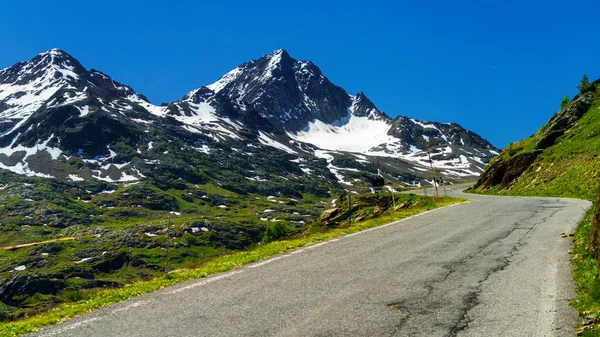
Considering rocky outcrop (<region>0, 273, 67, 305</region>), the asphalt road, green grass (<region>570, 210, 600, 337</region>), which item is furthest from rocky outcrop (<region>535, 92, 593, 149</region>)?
rocky outcrop (<region>0, 273, 67, 305</region>)

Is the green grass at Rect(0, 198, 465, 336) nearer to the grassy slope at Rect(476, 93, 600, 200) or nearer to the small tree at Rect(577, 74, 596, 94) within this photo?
the grassy slope at Rect(476, 93, 600, 200)

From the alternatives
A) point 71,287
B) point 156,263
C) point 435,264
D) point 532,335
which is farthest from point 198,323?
point 156,263

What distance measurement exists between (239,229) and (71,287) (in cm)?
7092

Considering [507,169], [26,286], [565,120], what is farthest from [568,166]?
[26,286]

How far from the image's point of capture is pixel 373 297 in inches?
388

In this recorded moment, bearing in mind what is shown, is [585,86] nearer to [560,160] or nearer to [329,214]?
[560,160]

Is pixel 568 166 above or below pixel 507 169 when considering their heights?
below

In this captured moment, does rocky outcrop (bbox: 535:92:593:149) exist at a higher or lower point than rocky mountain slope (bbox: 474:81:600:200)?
higher

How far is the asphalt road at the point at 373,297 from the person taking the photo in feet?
26.4

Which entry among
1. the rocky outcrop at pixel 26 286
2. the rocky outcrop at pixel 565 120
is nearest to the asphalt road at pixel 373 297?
the rocky outcrop at pixel 565 120

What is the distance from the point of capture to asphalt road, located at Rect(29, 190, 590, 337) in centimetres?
804

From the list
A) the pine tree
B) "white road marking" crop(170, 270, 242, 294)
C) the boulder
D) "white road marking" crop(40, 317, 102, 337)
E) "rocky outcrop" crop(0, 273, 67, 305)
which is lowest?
"rocky outcrop" crop(0, 273, 67, 305)

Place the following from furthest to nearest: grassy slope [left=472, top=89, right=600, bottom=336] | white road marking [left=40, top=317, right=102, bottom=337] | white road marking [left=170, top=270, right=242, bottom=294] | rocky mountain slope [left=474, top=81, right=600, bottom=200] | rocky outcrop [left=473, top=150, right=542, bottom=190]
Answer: rocky outcrop [left=473, top=150, right=542, bottom=190], rocky mountain slope [left=474, top=81, right=600, bottom=200], grassy slope [left=472, top=89, right=600, bottom=336], white road marking [left=170, top=270, right=242, bottom=294], white road marking [left=40, top=317, right=102, bottom=337]

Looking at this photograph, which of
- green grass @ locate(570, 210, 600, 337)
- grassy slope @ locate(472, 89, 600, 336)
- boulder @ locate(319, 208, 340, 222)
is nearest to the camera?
green grass @ locate(570, 210, 600, 337)
